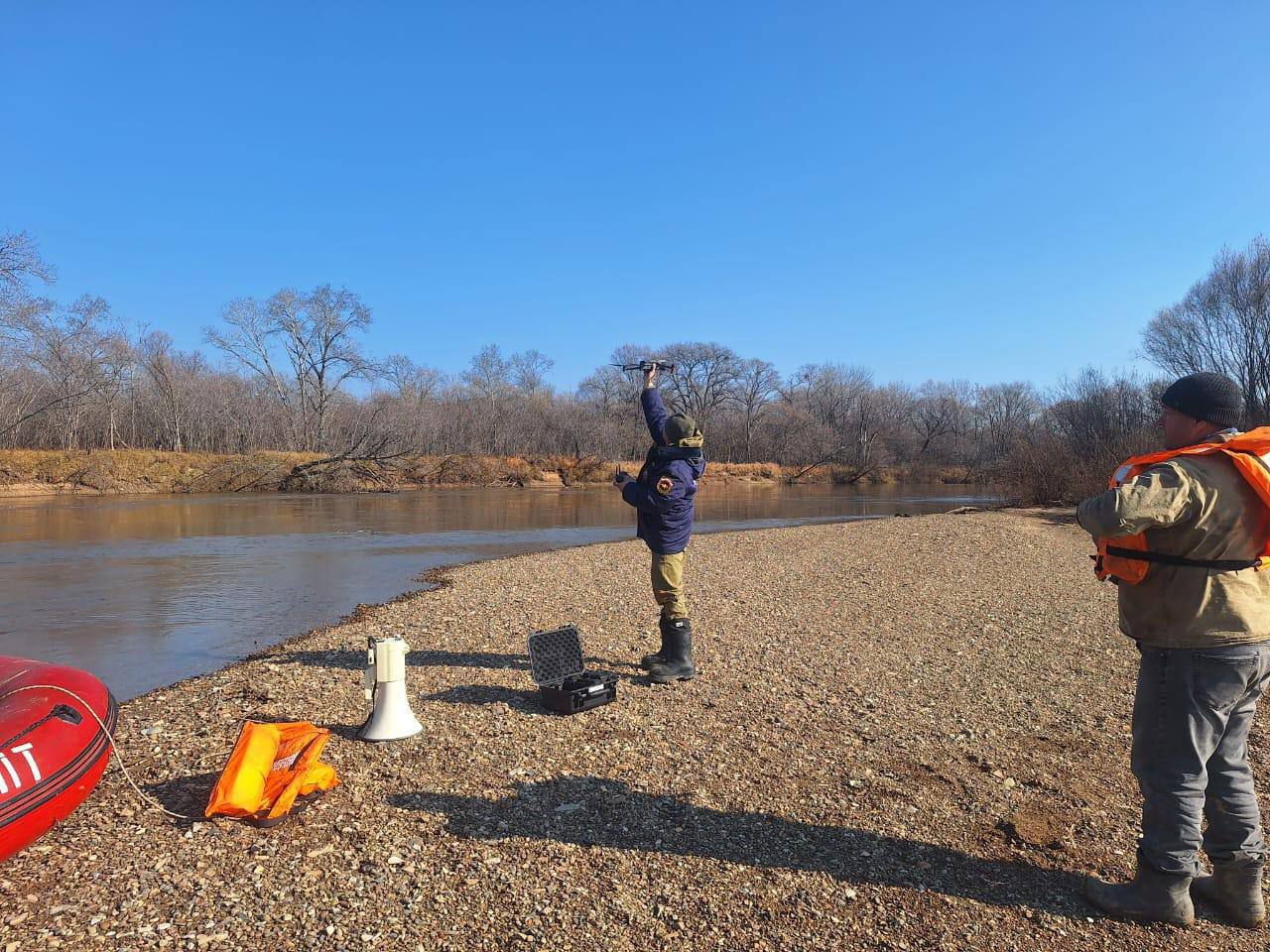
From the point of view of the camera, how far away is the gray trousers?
273 centimetres

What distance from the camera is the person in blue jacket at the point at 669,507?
5.75m

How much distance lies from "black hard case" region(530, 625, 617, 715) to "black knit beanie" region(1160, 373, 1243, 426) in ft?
12.2

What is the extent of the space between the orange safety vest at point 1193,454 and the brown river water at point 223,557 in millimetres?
7146

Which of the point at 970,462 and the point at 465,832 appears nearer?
the point at 465,832

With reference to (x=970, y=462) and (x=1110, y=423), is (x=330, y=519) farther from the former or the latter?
(x=970, y=462)

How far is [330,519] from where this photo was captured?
945 inches

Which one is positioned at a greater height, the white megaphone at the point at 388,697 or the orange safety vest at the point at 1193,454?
the orange safety vest at the point at 1193,454

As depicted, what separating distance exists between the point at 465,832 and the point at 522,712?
1.67 metres

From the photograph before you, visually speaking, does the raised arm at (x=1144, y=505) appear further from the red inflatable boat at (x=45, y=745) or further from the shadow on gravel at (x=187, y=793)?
the red inflatable boat at (x=45, y=745)

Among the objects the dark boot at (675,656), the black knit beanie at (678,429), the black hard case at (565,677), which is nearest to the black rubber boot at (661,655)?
the dark boot at (675,656)

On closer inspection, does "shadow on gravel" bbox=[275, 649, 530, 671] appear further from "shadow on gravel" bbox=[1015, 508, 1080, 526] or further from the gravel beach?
"shadow on gravel" bbox=[1015, 508, 1080, 526]

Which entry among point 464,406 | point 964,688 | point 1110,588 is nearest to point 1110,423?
point 1110,588

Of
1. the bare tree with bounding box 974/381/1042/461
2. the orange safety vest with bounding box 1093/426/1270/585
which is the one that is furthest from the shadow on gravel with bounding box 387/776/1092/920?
the bare tree with bounding box 974/381/1042/461

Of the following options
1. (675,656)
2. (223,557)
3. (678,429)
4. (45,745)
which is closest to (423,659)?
(675,656)
